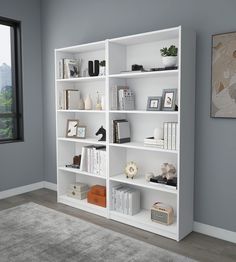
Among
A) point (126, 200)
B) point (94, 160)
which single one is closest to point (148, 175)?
point (126, 200)

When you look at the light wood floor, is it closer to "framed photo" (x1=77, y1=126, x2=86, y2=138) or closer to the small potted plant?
"framed photo" (x1=77, y1=126, x2=86, y2=138)

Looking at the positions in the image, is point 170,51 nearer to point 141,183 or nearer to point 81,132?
point 141,183

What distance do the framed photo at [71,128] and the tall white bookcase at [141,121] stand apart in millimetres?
62

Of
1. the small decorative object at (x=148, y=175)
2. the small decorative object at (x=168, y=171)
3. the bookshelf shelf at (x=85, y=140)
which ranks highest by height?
the bookshelf shelf at (x=85, y=140)

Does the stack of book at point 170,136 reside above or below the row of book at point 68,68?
below

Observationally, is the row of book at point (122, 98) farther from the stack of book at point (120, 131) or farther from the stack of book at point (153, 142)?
the stack of book at point (153, 142)

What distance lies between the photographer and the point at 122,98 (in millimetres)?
3305

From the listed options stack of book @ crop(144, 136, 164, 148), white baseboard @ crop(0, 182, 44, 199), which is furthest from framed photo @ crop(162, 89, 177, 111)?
white baseboard @ crop(0, 182, 44, 199)

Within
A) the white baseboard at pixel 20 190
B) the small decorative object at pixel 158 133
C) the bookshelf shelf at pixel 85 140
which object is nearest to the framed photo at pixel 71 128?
the bookshelf shelf at pixel 85 140

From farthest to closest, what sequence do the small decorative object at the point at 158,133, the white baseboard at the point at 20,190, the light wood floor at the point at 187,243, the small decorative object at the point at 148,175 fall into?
the white baseboard at the point at 20,190 < the small decorative object at the point at 148,175 < the small decorative object at the point at 158,133 < the light wood floor at the point at 187,243

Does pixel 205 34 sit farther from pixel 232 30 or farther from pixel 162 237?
pixel 162 237

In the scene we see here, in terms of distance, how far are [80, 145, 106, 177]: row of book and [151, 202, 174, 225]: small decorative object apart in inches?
29.5

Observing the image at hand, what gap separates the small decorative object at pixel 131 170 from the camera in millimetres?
3307

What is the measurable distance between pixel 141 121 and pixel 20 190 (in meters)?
2.14
